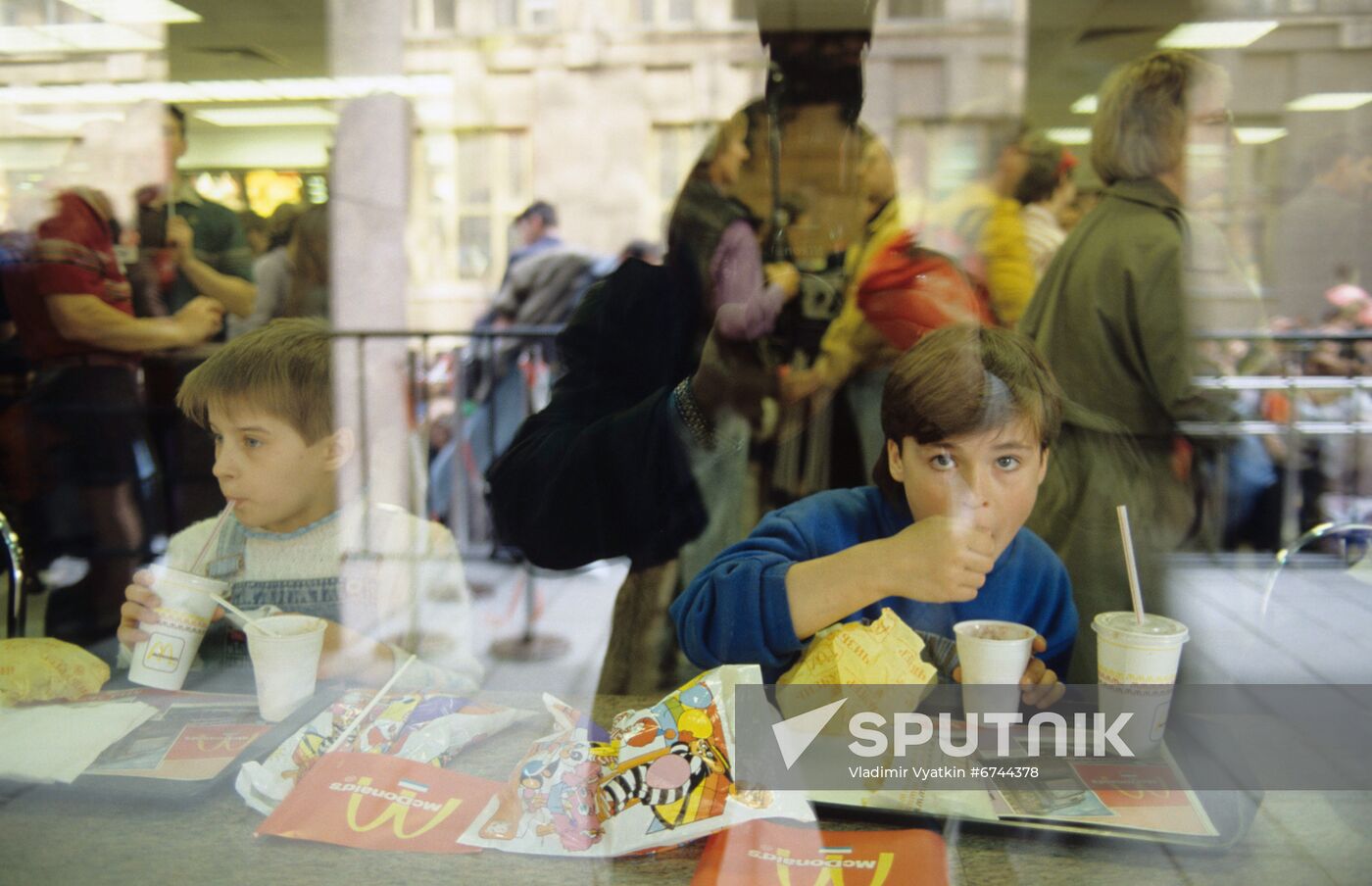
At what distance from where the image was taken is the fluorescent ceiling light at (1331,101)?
1326 mm

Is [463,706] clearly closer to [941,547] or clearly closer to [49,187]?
[941,547]

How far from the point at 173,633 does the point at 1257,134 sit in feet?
5.63

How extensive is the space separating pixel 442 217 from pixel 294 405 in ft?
1.30

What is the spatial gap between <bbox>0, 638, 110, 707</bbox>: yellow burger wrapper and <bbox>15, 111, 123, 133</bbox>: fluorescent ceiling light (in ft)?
2.90

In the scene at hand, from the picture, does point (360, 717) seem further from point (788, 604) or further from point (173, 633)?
point (788, 604)

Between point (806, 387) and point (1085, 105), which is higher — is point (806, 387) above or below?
below

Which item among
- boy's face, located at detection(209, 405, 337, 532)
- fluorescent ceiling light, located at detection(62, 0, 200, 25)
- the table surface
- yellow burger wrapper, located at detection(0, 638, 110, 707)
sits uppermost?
fluorescent ceiling light, located at detection(62, 0, 200, 25)

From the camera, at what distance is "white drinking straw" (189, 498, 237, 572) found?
1528 mm

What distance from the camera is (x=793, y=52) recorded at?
1.29 m

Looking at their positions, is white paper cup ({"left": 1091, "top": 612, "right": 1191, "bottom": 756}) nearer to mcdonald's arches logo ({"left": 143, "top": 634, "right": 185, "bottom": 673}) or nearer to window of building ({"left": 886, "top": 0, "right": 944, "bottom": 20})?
window of building ({"left": 886, "top": 0, "right": 944, "bottom": 20})

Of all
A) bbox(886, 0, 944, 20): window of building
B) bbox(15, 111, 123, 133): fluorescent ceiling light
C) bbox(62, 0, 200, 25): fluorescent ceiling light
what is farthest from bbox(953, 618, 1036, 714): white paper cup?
bbox(15, 111, 123, 133): fluorescent ceiling light

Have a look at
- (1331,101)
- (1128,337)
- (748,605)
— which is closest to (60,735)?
(748,605)

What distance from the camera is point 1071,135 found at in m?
1.35

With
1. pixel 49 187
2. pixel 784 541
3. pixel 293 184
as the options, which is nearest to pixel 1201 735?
pixel 784 541
